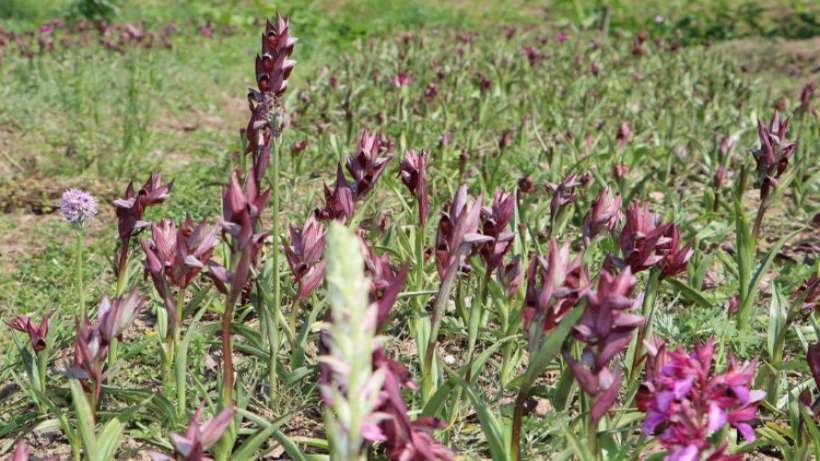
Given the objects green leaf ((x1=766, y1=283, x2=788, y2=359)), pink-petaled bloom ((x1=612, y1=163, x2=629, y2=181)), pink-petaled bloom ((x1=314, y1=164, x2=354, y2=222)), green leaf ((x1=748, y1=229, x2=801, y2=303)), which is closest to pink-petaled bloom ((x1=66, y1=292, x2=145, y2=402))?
A: pink-petaled bloom ((x1=314, y1=164, x2=354, y2=222))

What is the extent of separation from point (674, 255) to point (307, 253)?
107 centimetres

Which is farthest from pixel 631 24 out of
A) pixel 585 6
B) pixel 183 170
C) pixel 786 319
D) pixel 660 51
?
pixel 786 319

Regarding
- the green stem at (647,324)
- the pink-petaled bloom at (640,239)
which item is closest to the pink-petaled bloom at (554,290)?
the pink-petaled bloom at (640,239)

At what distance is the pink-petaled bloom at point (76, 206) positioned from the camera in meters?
2.12

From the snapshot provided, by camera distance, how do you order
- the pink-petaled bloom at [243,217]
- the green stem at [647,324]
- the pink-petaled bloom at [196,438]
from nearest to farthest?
the pink-petaled bloom at [196,438] → the pink-petaled bloom at [243,217] → the green stem at [647,324]

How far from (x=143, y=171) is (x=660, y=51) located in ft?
21.7

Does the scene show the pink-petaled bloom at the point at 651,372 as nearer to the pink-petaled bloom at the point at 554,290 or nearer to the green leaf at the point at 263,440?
the pink-petaled bloom at the point at 554,290

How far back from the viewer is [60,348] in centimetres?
295

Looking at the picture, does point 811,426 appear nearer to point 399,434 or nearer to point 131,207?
point 399,434

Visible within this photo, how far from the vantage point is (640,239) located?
6.90 feet

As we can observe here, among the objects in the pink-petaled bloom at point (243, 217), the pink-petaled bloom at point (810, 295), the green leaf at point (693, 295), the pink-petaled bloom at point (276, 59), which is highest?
the pink-petaled bloom at point (276, 59)

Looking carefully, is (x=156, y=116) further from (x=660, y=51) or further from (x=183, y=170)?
(x=660, y=51)

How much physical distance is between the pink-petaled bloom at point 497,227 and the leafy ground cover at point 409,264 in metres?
0.01

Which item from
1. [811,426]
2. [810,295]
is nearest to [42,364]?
[811,426]
